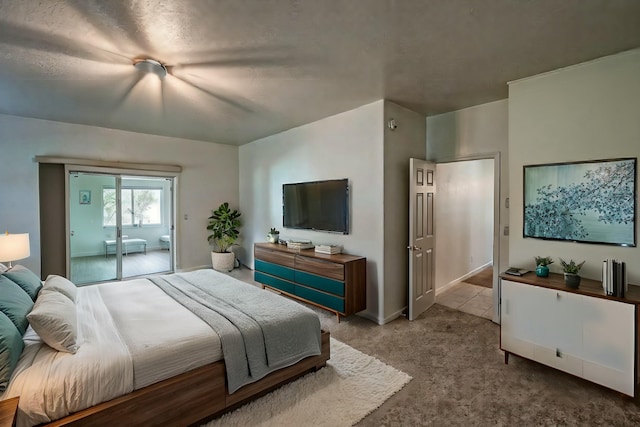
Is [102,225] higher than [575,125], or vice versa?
[575,125]

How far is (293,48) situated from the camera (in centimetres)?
228

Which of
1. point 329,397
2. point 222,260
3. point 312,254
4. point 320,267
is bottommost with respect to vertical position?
point 329,397

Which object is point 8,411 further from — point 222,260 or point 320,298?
point 222,260

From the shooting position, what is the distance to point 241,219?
6363 millimetres

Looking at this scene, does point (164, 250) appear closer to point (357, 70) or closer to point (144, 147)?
point (144, 147)

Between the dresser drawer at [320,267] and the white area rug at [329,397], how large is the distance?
0.98 meters

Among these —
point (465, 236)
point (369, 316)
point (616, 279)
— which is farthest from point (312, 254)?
point (465, 236)

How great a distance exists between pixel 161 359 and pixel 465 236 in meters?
5.09

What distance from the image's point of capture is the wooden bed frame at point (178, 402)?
1.54 m

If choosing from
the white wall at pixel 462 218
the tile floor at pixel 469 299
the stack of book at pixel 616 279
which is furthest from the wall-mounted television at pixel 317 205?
the stack of book at pixel 616 279

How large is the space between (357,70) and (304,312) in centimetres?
219

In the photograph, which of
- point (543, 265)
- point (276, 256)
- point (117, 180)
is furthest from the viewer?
point (117, 180)

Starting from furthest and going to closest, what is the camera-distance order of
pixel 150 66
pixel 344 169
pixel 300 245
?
pixel 300 245 < pixel 344 169 < pixel 150 66

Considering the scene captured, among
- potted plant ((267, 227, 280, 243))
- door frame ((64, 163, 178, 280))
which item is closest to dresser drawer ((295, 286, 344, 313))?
potted plant ((267, 227, 280, 243))
